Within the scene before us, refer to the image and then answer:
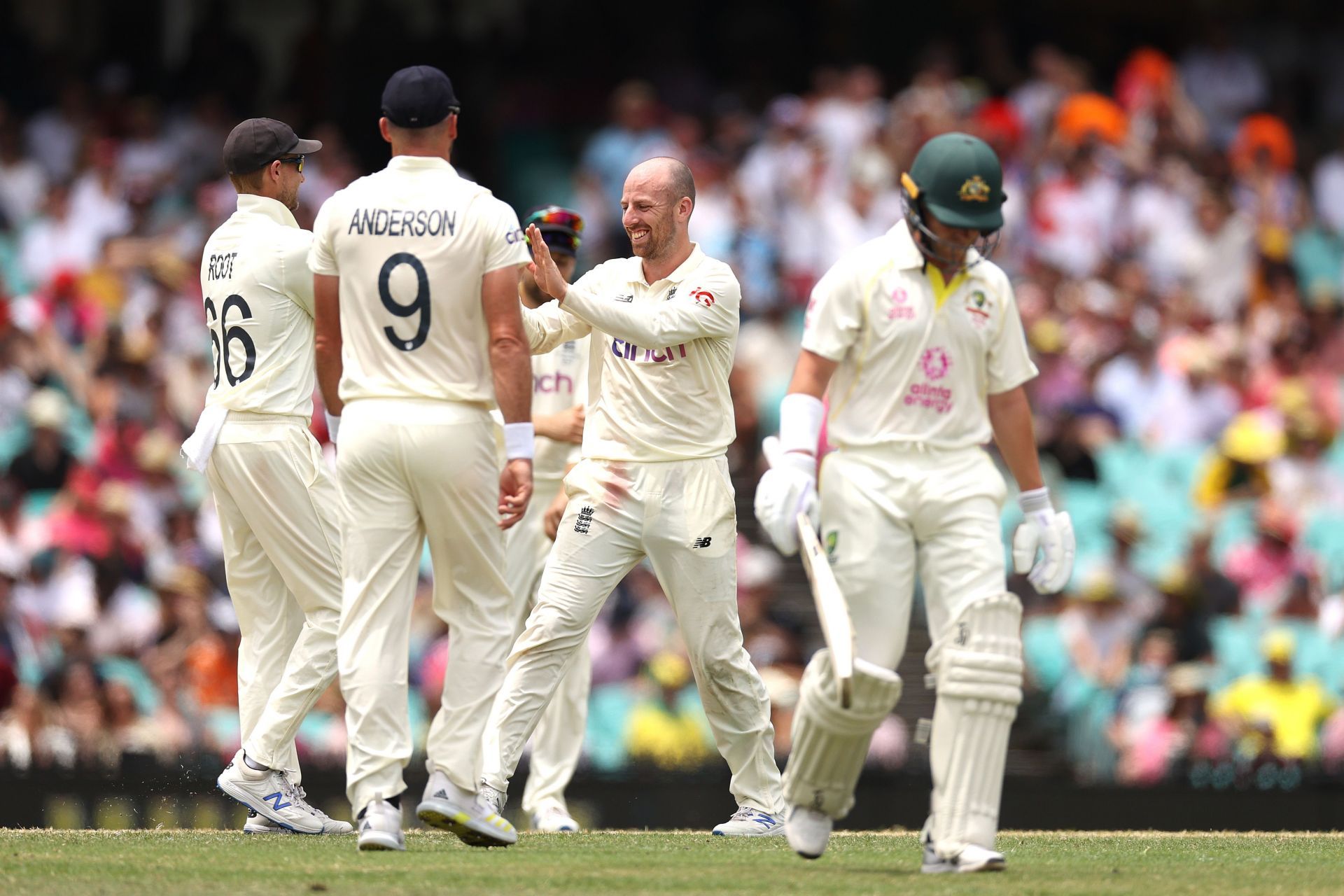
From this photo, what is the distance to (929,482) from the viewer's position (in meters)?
6.50

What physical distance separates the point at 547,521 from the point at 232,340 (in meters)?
1.62

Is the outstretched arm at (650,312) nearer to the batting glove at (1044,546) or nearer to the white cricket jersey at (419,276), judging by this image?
the white cricket jersey at (419,276)

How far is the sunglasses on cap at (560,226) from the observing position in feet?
30.0

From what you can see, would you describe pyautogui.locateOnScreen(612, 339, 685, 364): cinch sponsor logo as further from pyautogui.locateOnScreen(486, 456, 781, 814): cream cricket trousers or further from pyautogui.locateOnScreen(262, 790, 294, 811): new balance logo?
pyautogui.locateOnScreen(262, 790, 294, 811): new balance logo

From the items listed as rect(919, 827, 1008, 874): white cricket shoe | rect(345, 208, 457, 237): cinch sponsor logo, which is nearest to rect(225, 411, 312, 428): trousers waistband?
rect(345, 208, 457, 237): cinch sponsor logo

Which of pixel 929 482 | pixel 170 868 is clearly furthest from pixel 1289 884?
pixel 170 868

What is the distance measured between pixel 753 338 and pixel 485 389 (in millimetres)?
7838

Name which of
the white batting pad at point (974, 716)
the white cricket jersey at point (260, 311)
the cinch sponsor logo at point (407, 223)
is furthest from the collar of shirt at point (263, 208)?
the white batting pad at point (974, 716)

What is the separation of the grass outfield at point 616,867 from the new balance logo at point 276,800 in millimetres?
182

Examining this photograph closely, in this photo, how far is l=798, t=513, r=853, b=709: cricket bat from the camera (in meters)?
6.25

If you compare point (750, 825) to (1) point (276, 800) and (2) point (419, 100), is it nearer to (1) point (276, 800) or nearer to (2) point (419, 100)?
(1) point (276, 800)

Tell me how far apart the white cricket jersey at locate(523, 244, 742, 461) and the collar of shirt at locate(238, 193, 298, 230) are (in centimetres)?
98

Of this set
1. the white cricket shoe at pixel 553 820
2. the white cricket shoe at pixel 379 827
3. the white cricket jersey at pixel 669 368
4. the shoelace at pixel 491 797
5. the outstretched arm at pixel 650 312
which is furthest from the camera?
the white cricket shoe at pixel 553 820

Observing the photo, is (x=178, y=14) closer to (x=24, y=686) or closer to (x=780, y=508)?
(x=24, y=686)
